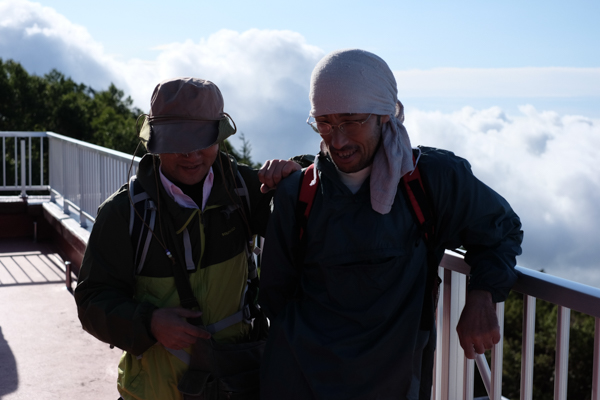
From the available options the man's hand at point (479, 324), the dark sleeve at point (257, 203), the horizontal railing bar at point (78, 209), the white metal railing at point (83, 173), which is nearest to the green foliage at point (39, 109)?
the white metal railing at point (83, 173)

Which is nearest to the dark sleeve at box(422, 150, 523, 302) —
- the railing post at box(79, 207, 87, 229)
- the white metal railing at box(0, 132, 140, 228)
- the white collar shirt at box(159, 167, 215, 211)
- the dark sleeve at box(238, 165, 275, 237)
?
the dark sleeve at box(238, 165, 275, 237)

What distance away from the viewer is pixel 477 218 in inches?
81.8

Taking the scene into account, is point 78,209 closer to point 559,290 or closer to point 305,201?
point 305,201

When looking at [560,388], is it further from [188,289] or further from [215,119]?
[215,119]

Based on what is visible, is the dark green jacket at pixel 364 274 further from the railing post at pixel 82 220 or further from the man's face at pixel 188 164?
the railing post at pixel 82 220

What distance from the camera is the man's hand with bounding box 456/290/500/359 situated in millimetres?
2047

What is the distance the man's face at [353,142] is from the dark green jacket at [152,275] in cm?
54

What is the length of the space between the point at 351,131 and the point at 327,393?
77cm

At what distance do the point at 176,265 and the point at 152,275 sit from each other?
4.0 inches

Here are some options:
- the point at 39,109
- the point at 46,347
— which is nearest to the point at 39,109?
the point at 39,109

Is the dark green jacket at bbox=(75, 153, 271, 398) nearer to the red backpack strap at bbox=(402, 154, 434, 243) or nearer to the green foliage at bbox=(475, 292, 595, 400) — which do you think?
the red backpack strap at bbox=(402, 154, 434, 243)

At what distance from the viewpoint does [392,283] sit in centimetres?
202

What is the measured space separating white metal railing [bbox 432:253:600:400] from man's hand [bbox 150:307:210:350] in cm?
98

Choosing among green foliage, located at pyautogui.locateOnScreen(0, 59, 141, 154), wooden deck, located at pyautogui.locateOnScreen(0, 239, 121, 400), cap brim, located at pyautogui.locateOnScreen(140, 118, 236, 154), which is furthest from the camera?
green foliage, located at pyautogui.locateOnScreen(0, 59, 141, 154)
